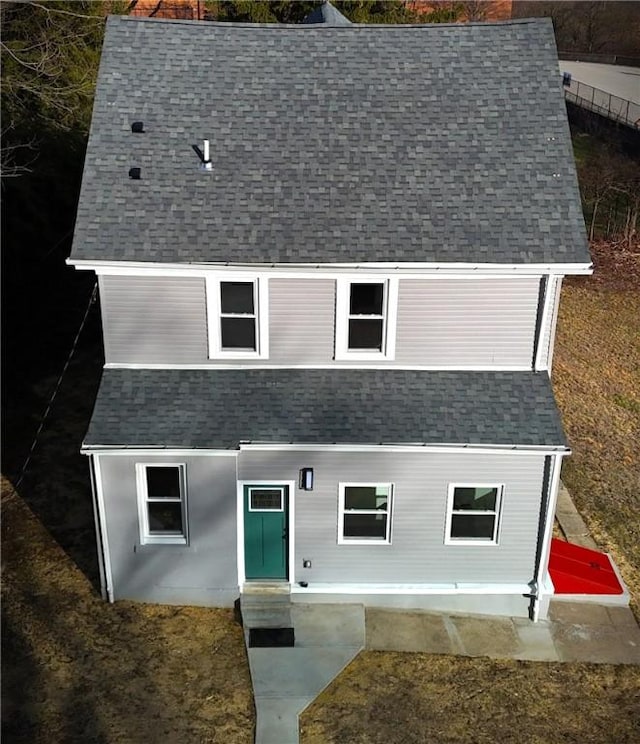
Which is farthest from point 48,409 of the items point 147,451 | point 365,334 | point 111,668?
point 365,334

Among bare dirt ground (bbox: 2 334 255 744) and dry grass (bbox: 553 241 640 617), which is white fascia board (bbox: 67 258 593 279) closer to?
bare dirt ground (bbox: 2 334 255 744)

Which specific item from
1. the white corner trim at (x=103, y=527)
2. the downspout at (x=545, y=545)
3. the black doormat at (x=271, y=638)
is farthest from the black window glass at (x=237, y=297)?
the downspout at (x=545, y=545)

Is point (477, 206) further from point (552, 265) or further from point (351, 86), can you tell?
point (351, 86)

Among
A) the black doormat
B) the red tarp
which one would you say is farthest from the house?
the red tarp

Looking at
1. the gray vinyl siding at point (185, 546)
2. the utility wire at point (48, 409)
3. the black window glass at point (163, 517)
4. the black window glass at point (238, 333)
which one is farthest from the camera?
the utility wire at point (48, 409)

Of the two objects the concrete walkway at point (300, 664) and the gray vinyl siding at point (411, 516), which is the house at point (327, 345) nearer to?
the gray vinyl siding at point (411, 516)

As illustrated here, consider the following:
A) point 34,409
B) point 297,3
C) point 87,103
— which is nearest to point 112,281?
point 34,409

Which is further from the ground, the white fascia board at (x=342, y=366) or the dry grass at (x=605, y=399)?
the white fascia board at (x=342, y=366)

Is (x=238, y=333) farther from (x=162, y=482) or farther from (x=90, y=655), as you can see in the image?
(x=90, y=655)
